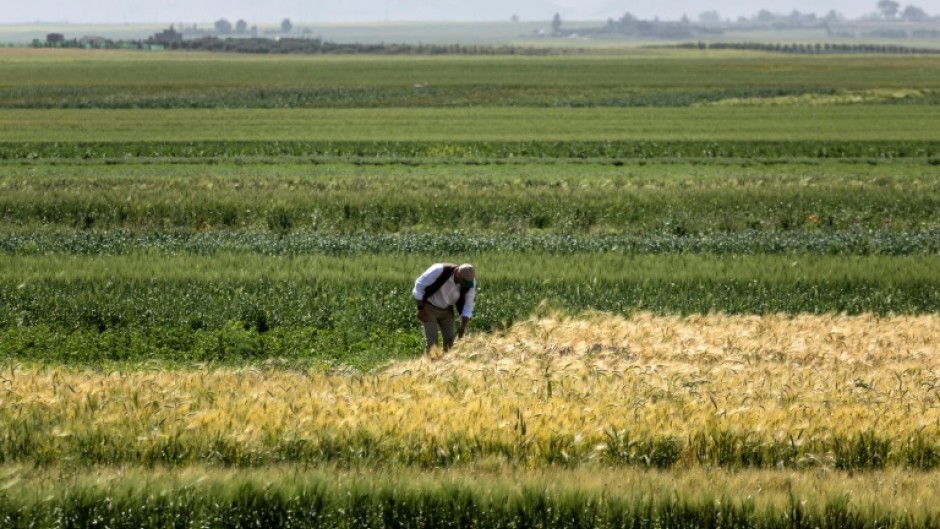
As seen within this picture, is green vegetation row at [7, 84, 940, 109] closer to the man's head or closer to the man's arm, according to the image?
the man's arm

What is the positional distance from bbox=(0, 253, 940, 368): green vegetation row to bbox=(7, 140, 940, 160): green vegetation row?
21.5 meters

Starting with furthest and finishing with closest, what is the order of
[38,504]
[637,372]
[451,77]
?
[451,77], [637,372], [38,504]

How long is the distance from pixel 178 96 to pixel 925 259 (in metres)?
60.7

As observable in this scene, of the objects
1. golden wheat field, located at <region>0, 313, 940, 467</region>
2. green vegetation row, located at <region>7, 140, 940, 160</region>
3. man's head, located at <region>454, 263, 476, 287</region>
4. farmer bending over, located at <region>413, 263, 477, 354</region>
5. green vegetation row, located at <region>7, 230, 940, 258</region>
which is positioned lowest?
green vegetation row, located at <region>7, 140, 940, 160</region>

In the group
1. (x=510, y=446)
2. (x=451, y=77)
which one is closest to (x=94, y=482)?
(x=510, y=446)

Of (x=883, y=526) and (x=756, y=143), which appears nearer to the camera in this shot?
(x=883, y=526)

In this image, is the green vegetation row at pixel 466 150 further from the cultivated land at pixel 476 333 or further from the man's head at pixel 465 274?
the man's head at pixel 465 274

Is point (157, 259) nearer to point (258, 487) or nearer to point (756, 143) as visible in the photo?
point (258, 487)

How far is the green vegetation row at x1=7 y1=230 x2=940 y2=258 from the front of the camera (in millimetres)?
27281

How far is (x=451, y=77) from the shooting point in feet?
337

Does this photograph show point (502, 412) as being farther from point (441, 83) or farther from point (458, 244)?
point (441, 83)

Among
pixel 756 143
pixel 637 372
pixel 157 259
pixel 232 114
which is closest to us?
pixel 637 372

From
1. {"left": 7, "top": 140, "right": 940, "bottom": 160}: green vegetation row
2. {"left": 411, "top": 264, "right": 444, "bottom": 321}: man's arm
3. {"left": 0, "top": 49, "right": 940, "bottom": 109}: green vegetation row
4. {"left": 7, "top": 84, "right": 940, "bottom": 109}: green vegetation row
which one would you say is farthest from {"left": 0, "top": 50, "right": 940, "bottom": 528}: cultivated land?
{"left": 0, "top": 49, "right": 940, "bottom": 109}: green vegetation row

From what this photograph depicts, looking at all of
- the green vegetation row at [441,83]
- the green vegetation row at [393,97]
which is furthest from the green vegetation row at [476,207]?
the green vegetation row at [441,83]
